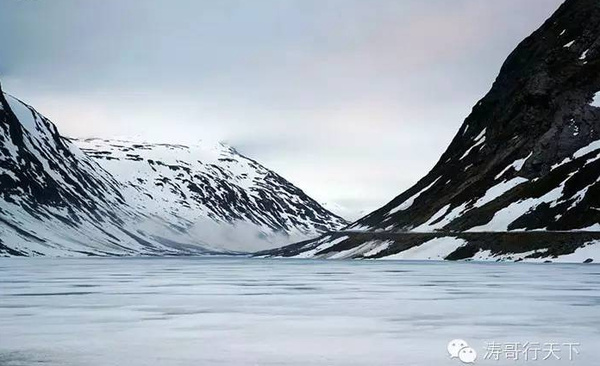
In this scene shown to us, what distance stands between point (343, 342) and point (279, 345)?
2.09m

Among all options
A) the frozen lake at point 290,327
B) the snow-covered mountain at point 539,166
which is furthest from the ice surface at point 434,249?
the frozen lake at point 290,327

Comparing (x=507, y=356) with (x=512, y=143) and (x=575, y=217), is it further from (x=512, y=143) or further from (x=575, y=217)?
(x=512, y=143)

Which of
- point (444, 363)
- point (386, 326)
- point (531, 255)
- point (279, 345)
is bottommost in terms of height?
point (444, 363)

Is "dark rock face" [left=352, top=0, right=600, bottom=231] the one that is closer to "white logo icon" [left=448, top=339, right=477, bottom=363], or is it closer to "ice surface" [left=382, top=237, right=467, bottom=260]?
"ice surface" [left=382, top=237, right=467, bottom=260]

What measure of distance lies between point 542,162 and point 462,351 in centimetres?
14172

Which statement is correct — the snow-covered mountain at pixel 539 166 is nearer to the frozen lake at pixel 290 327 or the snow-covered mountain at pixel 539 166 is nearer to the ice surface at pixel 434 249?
the ice surface at pixel 434 249

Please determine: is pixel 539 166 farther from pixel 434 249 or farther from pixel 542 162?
pixel 434 249

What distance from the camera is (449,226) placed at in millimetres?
160000

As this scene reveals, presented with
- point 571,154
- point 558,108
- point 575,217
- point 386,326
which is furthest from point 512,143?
point 386,326

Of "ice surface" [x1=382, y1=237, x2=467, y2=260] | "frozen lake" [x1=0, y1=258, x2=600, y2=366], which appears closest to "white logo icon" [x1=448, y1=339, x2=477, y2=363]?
"frozen lake" [x1=0, y1=258, x2=600, y2=366]

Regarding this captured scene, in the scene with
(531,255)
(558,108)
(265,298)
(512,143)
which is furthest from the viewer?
(512,143)

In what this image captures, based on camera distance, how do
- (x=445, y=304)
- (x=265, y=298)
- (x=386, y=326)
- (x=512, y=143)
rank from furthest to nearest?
(x=512, y=143) → (x=265, y=298) → (x=445, y=304) → (x=386, y=326)

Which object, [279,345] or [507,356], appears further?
[279,345]

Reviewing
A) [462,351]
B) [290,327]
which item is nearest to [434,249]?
[290,327]
